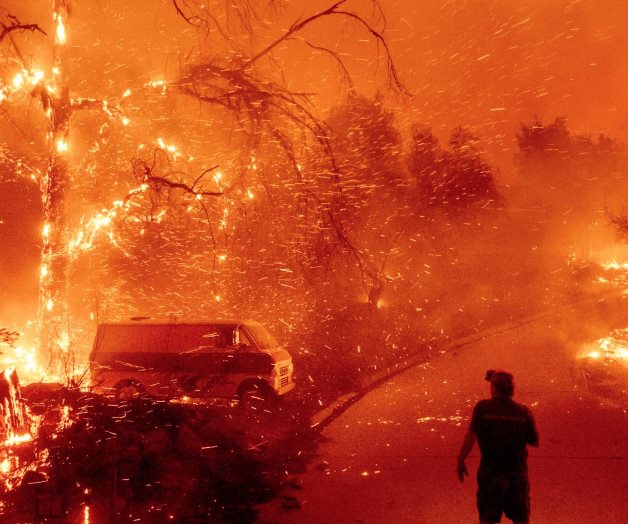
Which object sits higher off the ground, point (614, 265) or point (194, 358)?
point (614, 265)

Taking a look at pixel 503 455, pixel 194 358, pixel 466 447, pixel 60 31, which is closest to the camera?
pixel 503 455

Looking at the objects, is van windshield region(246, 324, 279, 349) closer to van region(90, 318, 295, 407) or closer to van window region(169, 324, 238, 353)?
van region(90, 318, 295, 407)

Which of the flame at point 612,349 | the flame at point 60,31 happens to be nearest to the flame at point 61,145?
Answer: the flame at point 60,31

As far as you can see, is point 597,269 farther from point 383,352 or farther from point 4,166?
point 4,166

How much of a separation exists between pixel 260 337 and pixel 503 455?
26.0ft

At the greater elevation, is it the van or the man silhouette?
the van

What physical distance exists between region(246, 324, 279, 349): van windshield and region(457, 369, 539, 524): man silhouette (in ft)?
24.7

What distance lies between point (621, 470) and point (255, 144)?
727cm

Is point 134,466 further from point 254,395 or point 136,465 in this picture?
point 254,395

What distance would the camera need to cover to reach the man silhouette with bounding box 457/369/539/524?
4.34 meters

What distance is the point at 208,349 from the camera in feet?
38.8

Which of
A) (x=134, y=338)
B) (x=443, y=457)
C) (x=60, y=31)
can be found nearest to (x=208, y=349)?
(x=134, y=338)

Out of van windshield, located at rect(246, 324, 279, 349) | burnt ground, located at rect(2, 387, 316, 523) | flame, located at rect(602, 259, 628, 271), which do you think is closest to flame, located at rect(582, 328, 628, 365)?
van windshield, located at rect(246, 324, 279, 349)

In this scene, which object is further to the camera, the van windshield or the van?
the van windshield
